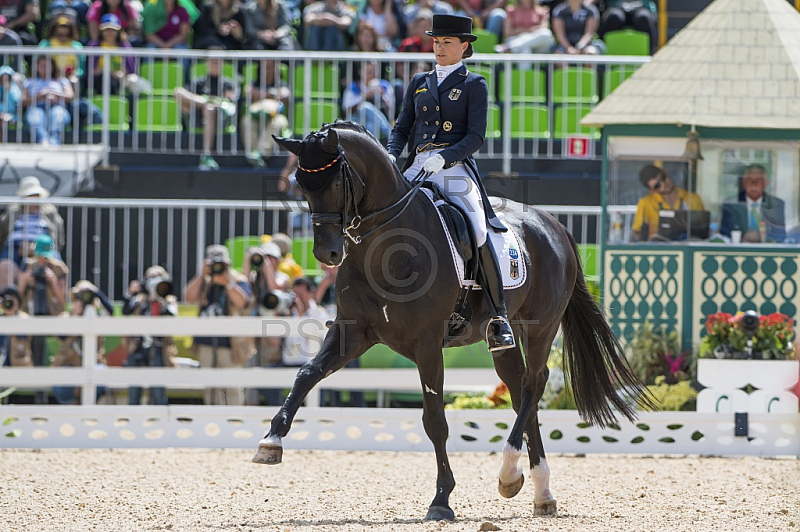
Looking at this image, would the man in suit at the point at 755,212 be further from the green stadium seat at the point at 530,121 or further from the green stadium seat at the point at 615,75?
the green stadium seat at the point at 530,121

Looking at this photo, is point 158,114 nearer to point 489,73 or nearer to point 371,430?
point 489,73

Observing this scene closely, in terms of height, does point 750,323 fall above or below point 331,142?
below

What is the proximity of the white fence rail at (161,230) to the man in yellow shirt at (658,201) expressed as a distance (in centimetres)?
81

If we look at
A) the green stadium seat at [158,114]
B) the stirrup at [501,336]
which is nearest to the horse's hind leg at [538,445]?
the stirrup at [501,336]

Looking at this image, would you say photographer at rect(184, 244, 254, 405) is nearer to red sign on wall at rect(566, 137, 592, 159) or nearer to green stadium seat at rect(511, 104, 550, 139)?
green stadium seat at rect(511, 104, 550, 139)

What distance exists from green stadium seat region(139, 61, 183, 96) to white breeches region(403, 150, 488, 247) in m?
8.07

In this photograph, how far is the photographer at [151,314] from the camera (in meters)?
11.2

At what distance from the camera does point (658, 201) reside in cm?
1145

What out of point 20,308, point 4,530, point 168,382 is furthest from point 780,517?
point 20,308

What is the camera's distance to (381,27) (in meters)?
15.3

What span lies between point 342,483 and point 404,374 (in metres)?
2.47

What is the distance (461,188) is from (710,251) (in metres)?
5.03

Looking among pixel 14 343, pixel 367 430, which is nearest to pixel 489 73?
pixel 367 430

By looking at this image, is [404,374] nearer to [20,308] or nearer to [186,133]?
[20,308]
